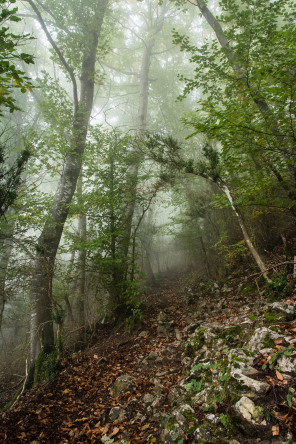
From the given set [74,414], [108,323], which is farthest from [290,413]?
[108,323]

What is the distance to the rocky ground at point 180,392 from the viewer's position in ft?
6.89

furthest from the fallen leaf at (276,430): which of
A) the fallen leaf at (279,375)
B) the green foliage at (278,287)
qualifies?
the green foliage at (278,287)

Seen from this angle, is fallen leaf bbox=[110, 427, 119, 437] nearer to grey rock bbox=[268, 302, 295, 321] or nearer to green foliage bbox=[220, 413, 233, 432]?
green foliage bbox=[220, 413, 233, 432]

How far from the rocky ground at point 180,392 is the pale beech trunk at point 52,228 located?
0.80m

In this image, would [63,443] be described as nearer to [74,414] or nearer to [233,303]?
[74,414]

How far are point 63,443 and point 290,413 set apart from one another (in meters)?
2.94

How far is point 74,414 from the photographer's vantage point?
11.0ft

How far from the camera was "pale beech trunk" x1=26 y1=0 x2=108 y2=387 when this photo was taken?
15.8 ft

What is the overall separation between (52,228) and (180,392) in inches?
179

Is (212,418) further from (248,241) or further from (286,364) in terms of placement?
(248,241)

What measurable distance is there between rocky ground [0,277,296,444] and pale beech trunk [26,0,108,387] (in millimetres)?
799

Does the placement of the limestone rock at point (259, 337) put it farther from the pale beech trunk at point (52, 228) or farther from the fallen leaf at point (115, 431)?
the pale beech trunk at point (52, 228)

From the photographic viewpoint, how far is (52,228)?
5453 millimetres

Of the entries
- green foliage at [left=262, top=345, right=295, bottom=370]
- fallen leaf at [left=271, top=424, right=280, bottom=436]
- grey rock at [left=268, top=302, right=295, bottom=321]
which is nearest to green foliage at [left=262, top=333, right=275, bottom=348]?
green foliage at [left=262, top=345, right=295, bottom=370]
